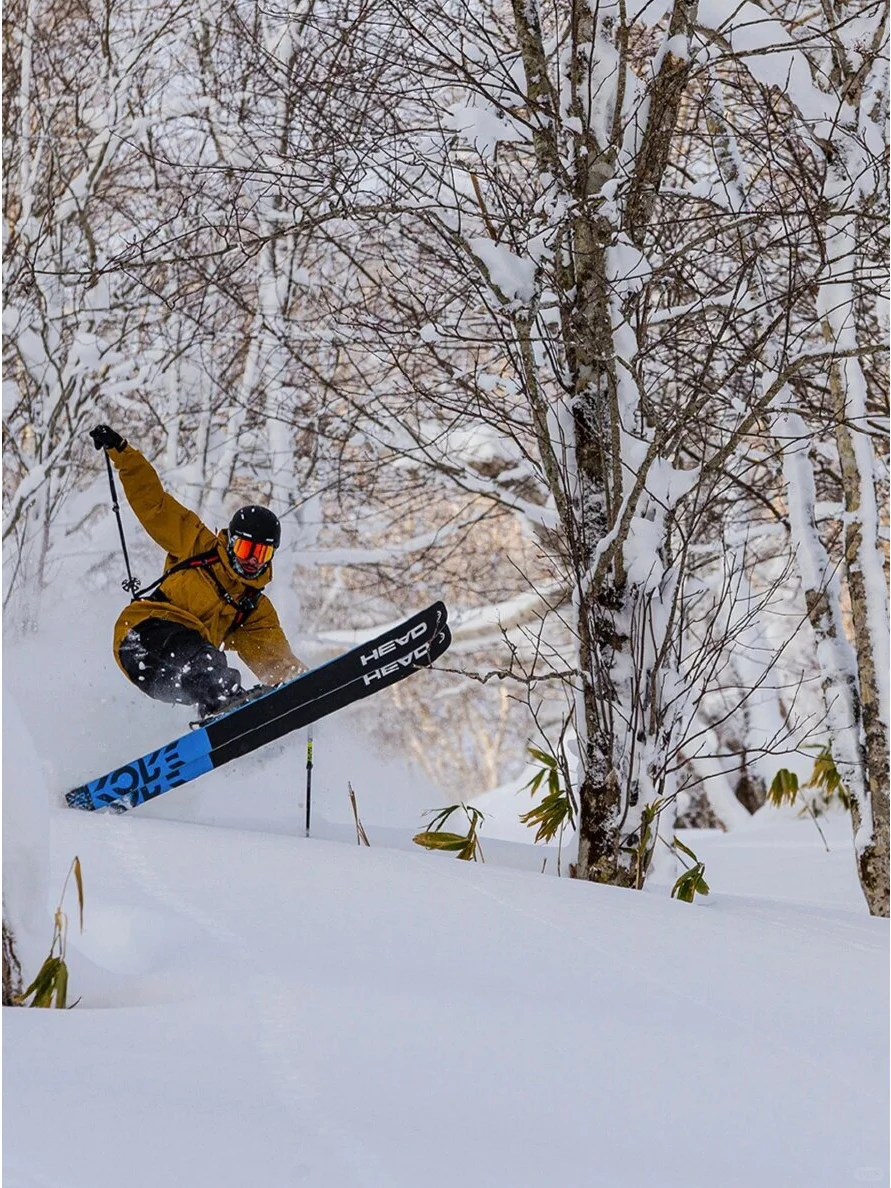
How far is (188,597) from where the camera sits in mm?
6895

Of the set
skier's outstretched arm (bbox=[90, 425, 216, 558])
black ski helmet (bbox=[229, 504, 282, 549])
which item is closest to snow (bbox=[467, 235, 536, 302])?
black ski helmet (bbox=[229, 504, 282, 549])

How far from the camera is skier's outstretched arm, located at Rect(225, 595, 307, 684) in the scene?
724 centimetres

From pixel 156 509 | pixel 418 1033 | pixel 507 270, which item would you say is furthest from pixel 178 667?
pixel 418 1033

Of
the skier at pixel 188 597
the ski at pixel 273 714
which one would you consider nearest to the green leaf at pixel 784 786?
the ski at pixel 273 714

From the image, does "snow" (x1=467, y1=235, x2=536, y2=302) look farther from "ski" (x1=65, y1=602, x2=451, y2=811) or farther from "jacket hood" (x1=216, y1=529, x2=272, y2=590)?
"jacket hood" (x1=216, y1=529, x2=272, y2=590)

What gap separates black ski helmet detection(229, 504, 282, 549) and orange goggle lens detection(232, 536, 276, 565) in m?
0.02

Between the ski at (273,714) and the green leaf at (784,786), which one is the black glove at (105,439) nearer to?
the ski at (273,714)

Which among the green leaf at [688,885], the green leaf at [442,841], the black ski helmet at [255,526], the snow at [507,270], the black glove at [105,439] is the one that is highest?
the snow at [507,270]

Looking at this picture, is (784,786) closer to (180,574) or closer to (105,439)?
(180,574)

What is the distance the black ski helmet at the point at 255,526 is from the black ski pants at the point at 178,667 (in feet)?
2.20

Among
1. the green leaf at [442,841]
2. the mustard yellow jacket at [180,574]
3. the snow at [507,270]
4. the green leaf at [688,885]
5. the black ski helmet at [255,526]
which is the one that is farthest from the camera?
the mustard yellow jacket at [180,574]

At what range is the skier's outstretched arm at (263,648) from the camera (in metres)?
7.24

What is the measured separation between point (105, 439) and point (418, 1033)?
4418 mm

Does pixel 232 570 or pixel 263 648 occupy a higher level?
pixel 232 570
